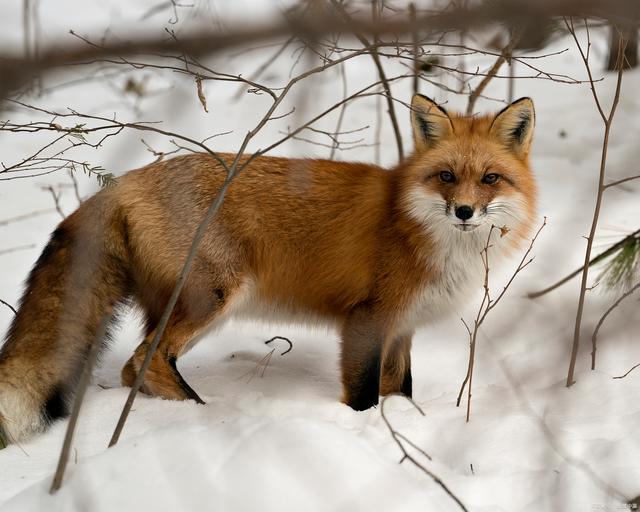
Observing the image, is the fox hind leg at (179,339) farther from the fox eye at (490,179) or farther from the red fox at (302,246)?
the fox eye at (490,179)

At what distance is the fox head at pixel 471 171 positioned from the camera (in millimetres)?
4188

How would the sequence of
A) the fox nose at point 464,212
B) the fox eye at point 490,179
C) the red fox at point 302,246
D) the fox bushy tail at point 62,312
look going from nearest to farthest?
1. the fox bushy tail at point 62,312
2. the fox nose at point 464,212
3. the red fox at point 302,246
4. the fox eye at point 490,179

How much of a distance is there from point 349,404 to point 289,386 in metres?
0.41

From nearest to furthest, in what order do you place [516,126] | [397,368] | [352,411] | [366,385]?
[352,411] < [366,385] < [516,126] < [397,368]

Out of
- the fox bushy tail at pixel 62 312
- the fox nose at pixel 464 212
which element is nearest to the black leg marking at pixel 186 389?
the fox bushy tail at pixel 62 312

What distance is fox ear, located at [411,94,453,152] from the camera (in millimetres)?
4438

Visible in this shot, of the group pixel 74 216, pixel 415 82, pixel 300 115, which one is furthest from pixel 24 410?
pixel 415 82

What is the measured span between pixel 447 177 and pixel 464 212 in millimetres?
348

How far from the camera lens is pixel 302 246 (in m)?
4.59

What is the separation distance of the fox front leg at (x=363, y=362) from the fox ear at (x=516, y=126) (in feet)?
4.16

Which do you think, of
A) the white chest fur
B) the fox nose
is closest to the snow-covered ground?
the white chest fur

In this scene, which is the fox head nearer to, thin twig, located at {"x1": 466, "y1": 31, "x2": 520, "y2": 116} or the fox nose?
the fox nose

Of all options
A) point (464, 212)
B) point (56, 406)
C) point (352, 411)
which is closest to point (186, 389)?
point (56, 406)

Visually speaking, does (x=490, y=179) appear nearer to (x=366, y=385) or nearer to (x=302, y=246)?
(x=302, y=246)
